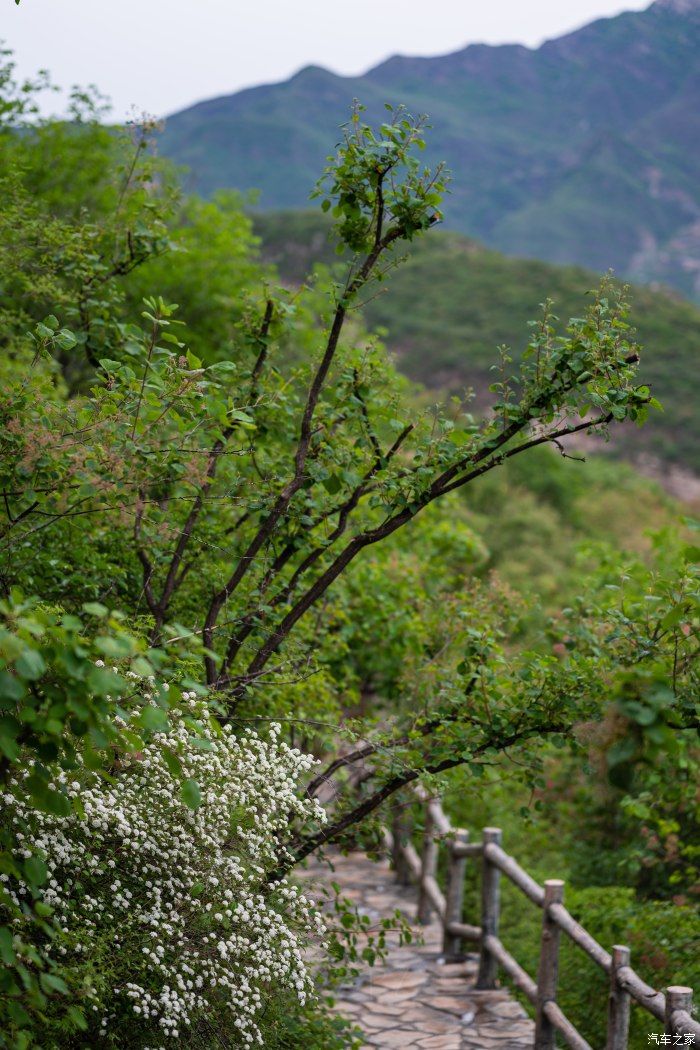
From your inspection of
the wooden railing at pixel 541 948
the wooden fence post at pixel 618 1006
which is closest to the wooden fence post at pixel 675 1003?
the wooden railing at pixel 541 948

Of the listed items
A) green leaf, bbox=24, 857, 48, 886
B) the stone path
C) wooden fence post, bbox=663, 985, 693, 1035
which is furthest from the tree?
the stone path

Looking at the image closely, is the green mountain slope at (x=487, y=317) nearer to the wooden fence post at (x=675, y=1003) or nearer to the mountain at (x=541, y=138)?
the mountain at (x=541, y=138)

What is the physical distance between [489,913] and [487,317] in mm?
40784

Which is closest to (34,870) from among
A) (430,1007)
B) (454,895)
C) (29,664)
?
(29,664)

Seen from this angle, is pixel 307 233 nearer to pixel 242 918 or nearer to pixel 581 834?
pixel 581 834

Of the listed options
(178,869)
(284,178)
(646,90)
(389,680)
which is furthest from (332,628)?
(646,90)

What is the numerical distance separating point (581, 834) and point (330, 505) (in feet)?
17.3

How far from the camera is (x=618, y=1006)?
16.7ft

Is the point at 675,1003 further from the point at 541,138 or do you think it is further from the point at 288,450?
the point at 541,138

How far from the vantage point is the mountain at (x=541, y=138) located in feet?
246

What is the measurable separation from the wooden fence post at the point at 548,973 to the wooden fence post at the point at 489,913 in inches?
41.4

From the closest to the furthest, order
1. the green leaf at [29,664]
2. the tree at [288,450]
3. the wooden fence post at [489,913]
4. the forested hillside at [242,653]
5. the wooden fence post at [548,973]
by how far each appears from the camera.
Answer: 1. the green leaf at [29,664]
2. the forested hillside at [242,653]
3. the tree at [288,450]
4. the wooden fence post at [548,973]
5. the wooden fence post at [489,913]

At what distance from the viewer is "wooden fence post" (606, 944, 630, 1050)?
5.08m

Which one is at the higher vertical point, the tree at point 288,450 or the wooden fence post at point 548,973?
the tree at point 288,450
